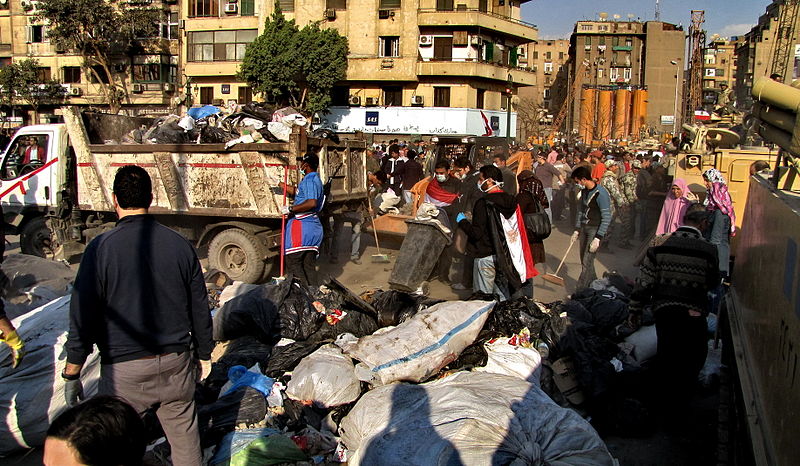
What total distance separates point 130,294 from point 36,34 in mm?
51815

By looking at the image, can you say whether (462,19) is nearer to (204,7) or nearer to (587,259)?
(204,7)

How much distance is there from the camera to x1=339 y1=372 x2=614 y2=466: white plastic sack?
2.97 meters

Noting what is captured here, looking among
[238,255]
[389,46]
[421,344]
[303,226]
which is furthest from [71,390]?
[389,46]

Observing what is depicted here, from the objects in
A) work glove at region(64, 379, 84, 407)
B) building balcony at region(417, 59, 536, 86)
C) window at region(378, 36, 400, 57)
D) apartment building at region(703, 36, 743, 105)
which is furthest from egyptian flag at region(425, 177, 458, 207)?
apartment building at region(703, 36, 743, 105)

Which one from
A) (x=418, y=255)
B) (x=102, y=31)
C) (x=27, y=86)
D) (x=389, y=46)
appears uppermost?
(x=102, y=31)

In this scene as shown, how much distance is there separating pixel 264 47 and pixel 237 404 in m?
37.3

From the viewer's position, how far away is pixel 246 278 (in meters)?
8.40

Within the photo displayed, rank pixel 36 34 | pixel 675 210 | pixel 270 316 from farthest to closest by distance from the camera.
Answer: pixel 36 34 < pixel 675 210 < pixel 270 316

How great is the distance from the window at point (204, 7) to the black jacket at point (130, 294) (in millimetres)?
43349

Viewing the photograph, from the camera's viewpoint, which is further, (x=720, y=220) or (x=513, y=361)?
(x=720, y=220)

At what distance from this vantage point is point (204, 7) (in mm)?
42500

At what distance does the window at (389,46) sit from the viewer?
40.6 meters

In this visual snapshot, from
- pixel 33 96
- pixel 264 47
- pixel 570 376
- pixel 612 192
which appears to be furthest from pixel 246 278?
pixel 33 96

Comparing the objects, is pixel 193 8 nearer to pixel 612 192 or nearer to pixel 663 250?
pixel 612 192
